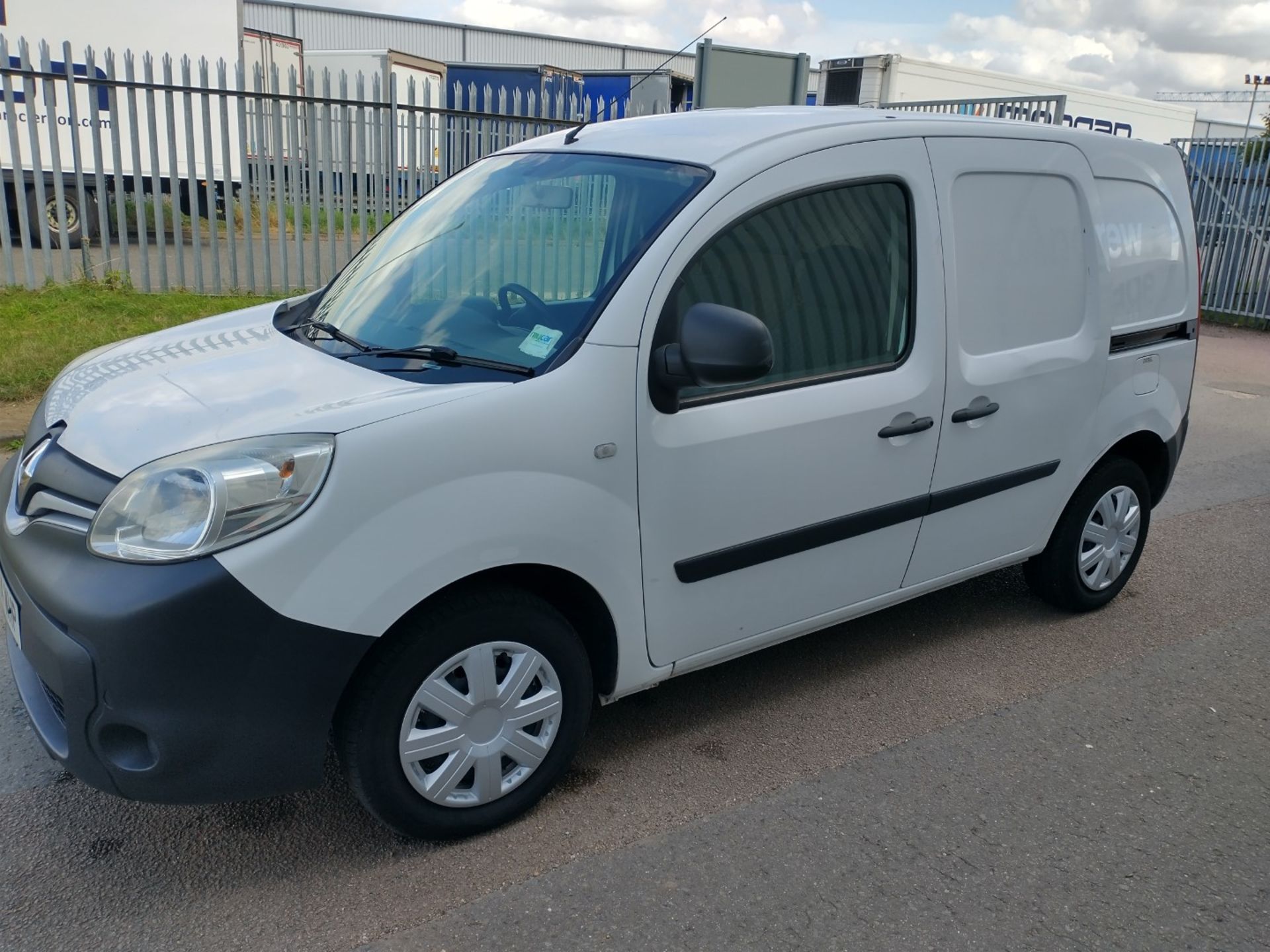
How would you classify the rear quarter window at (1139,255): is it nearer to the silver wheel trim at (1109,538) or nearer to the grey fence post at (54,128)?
the silver wheel trim at (1109,538)

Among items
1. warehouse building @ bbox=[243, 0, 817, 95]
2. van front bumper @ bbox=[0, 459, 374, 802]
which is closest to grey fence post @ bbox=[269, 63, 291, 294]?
van front bumper @ bbox=[0, 459, 374, 802]

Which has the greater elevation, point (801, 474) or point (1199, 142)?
point (1199, 142)

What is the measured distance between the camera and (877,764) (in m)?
3.28

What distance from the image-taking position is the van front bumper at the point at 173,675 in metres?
A: 2.26

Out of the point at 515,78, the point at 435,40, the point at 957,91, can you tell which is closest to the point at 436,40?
the point at 435,40

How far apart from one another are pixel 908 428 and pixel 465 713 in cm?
164

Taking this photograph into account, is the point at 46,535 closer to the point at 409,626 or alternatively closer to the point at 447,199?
the point at 409,626

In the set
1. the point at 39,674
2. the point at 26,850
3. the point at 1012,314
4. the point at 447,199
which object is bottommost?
the point at 26,850

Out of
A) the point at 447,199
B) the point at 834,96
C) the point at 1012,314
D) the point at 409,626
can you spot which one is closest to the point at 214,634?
the point at 409,626

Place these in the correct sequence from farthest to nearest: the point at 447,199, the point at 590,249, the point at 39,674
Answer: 1. the point at 447,199
2. the point at 590,249
3. the point at 39,674

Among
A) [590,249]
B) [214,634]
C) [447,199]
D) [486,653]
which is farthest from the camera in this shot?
→ [447,199]

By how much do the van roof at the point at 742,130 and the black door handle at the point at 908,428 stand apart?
34.8 inches

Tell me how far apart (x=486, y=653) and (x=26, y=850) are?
127 cm

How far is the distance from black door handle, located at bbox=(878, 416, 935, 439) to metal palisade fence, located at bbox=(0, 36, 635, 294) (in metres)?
6.56
